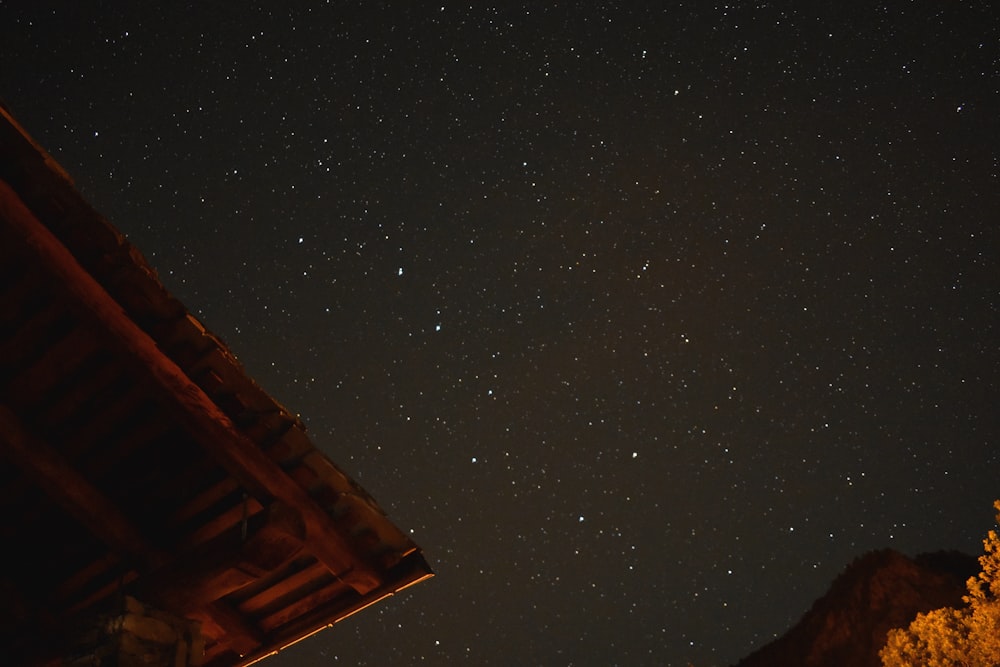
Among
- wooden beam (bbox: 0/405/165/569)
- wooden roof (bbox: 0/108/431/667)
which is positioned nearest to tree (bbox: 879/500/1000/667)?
wooden roof (bbox: 0/108/431/667)

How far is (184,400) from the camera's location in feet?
12.6

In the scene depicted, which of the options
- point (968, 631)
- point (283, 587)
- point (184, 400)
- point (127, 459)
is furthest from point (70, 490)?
point (968, 631)

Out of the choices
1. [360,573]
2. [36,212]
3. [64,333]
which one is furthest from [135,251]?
[360,573]

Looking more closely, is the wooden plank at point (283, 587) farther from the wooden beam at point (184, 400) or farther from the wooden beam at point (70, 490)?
the wooden beam at point (70, 490)

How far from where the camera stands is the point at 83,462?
4.39 m

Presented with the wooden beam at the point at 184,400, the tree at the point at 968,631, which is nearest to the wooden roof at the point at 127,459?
the wooden beam at the point at 184,400

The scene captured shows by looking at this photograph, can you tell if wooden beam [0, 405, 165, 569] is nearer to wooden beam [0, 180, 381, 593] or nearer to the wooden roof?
the wooden roof

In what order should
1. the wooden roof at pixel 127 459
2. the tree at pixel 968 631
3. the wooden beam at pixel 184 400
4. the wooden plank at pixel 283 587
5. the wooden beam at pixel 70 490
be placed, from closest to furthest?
1. the wooden beam at pixel 184 400
2. the wooden roof at pixel 127 459
3. the wooden beam at pixel 70 490
4. the wooden plank at pixel 283 587
5. the tree at pixel 968 631

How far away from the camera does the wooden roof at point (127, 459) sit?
11.9 feet

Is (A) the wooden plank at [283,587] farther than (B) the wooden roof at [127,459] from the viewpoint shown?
Yes

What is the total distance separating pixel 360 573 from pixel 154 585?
1081 millimetres

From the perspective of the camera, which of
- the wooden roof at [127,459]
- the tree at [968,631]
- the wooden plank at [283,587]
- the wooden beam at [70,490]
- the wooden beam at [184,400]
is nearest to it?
the wooden beam at [184,400]

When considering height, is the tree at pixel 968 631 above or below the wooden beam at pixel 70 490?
below

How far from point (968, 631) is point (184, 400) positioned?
13221mm
